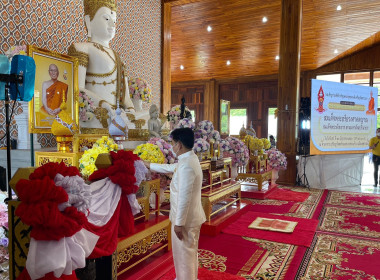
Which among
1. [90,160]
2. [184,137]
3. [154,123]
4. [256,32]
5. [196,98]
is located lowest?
[90,160]

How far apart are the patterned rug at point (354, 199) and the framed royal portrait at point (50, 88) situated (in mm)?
4440

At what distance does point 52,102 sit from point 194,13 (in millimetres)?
5670

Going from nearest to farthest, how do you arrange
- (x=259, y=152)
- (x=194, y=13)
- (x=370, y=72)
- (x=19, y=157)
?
1. (x=19, y=157)
2. (x=259, y=152)
3. (x=194, y=13)
4. (x=370, y=72)

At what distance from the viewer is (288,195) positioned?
5.71m

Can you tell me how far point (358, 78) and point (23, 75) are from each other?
10.9m

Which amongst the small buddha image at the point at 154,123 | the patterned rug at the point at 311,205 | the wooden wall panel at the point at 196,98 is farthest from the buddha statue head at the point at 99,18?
the wooden wall panel at the point at 196,98

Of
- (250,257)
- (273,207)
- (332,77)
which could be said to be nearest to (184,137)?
(250,257)

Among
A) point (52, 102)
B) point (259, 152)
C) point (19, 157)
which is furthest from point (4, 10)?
point (259, 152)

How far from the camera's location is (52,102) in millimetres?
3990

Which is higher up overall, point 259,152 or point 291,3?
point 291,3

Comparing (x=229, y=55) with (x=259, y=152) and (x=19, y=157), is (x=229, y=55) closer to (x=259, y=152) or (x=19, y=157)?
(x=259, y=152)

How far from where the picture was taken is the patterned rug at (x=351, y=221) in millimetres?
3656

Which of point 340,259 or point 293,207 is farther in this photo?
point 293,207

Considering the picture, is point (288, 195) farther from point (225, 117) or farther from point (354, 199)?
point (225, 117)
